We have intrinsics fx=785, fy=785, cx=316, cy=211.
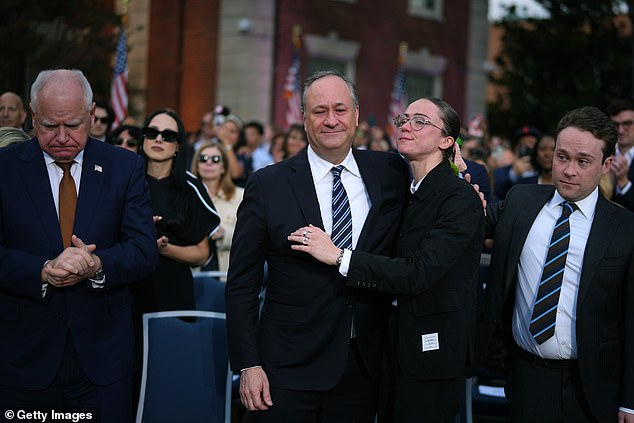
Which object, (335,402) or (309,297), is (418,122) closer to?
(309,297)

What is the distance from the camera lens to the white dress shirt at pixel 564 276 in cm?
358

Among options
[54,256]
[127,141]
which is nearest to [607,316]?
[54,256]

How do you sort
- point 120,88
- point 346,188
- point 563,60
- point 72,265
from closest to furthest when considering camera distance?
point 72,265 → point 346,188 → point 120,88 → point 563,60

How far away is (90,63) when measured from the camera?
39.1ft

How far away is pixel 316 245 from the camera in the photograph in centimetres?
332

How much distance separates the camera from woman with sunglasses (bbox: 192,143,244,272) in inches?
283

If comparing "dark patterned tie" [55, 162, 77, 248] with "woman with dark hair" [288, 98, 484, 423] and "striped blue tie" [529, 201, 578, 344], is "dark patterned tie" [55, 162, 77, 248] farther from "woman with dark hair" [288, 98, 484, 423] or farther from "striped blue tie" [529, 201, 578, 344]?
"striped blue tie" [529, 201, 578, 344]

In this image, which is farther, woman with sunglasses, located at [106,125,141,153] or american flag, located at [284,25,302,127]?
american flag, located at [284,25,302,127]

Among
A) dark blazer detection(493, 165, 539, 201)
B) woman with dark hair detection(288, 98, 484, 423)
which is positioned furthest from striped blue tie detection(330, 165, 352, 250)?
dark blazer detection(493, 165, 539, 201)

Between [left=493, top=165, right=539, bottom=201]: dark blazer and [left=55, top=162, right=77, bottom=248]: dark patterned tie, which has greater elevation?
[left=493, top=165, right=539, bottom=201]: dark blazer

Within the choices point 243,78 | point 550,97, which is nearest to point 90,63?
point 243,78

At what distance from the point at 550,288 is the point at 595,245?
279 mm

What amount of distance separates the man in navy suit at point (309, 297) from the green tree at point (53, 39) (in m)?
6.45

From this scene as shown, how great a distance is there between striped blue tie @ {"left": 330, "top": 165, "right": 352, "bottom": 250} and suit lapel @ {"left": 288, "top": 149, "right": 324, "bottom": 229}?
0.07m
